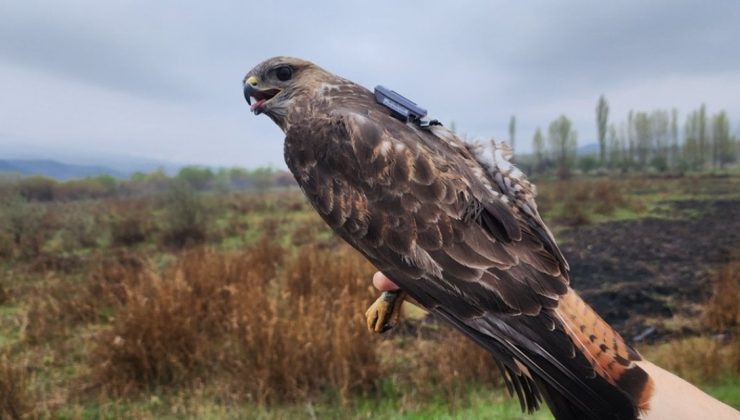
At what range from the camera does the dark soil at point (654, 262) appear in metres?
8.57

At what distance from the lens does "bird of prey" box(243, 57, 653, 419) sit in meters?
1.87

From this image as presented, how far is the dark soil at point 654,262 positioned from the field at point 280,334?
5 cm

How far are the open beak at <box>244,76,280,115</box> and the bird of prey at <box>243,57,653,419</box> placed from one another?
0.74 m

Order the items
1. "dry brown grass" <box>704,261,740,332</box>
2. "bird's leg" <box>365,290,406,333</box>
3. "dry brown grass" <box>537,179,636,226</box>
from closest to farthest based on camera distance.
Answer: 1. "bird's leg" <box>365,290,406,333</box>
2. "dry brown grass" <box>704,261,740,332</box>
3. "dry brown grass" <box>537,179,636,226</box>

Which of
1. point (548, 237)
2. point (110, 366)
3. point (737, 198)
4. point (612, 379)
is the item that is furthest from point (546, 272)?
point (737, 198)

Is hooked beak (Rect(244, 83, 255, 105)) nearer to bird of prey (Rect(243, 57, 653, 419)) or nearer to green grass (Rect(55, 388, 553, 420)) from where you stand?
bird of prey (Rect(243, 57, 653, 419))

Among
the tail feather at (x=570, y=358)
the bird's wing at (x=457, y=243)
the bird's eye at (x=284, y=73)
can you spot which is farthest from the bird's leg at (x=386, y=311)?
the bird's eye at (x=284, y=73)

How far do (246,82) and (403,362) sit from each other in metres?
4.79

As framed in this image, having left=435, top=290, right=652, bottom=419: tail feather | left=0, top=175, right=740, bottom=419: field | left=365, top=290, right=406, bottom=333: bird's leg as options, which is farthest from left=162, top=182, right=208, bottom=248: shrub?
left=435, top=290, right=652, bottom=419: tail feather

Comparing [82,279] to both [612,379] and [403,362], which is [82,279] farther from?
[612,379]

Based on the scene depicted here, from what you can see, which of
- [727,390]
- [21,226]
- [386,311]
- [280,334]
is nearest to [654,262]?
[727,390]

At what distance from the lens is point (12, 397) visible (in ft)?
16.6

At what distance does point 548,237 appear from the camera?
7.29ft

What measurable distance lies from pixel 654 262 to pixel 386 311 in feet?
37.1
